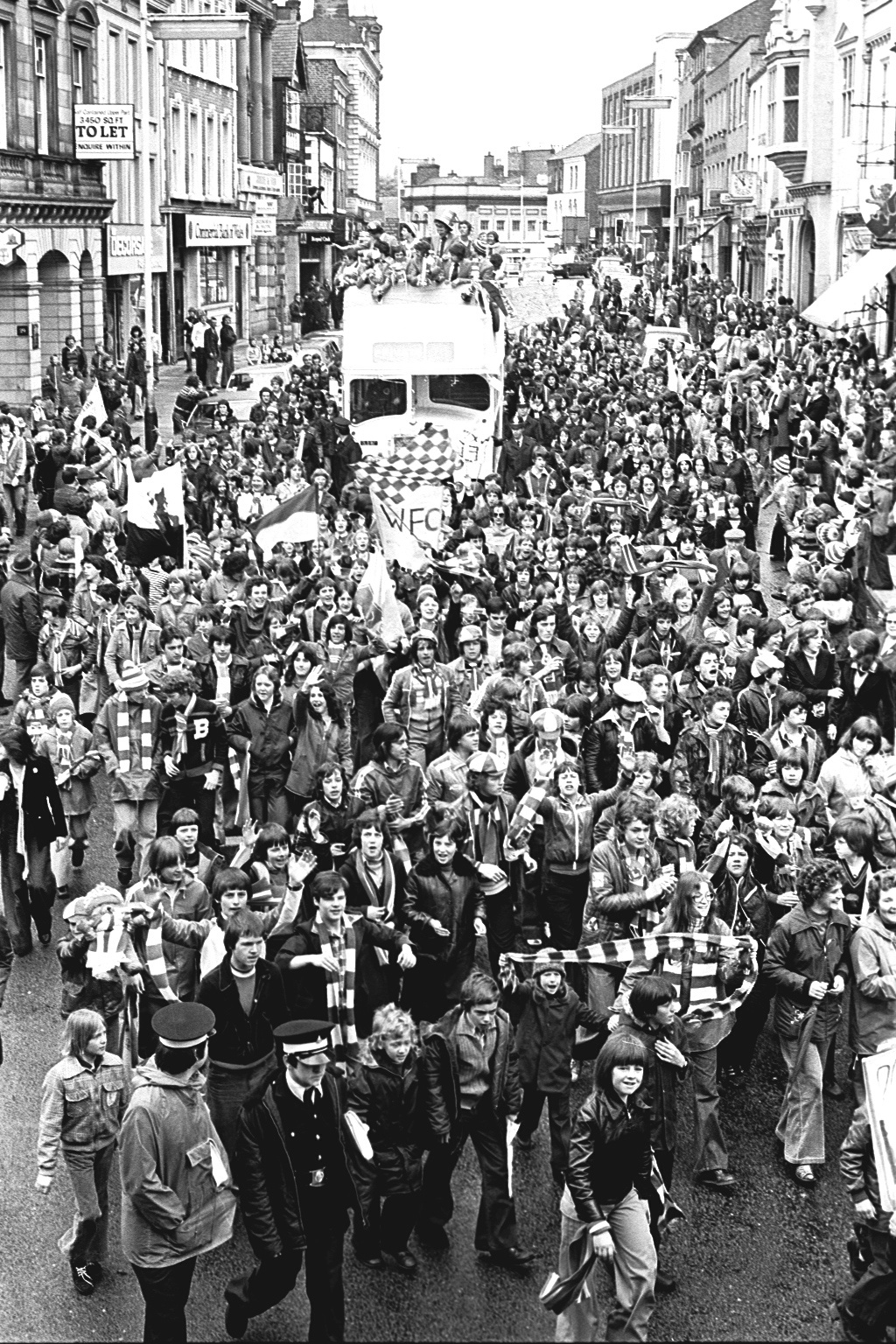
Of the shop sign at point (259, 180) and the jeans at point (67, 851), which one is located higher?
the shop sign at point (259, 180)

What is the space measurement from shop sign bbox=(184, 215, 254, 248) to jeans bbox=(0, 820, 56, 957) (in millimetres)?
42393

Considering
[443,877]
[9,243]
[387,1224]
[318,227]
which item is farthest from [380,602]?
[318,227]

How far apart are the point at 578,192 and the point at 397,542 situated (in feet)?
500

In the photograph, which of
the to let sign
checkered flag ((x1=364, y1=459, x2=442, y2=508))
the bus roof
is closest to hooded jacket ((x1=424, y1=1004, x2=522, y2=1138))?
checkered flag ((x1=364, y1=459, x2=442, y2=508))

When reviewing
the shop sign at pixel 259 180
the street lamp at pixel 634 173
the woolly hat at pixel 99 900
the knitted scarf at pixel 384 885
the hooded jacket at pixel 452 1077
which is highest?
the street lamp at pixel 634 173

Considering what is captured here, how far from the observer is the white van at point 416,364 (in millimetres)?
23125

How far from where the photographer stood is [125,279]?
45750 mm

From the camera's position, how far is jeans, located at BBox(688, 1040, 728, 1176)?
845 centimetres

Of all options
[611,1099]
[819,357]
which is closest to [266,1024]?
[611,1099]

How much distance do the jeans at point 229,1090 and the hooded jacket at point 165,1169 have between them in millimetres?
923

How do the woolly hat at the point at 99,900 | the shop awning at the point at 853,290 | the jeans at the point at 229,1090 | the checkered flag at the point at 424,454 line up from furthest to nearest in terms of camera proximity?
the shop awning at the point at 853,290, the checkered flag at the point at 424,454, the woolly hat at the point at 99,900, the jeans at the point at 229,1090

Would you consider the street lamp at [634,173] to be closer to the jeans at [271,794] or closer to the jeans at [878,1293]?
the jeans at [271,794]

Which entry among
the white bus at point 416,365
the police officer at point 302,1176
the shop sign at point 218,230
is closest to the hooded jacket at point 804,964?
the police officer at point 302,1176

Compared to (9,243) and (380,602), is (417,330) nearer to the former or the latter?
(380,602)
